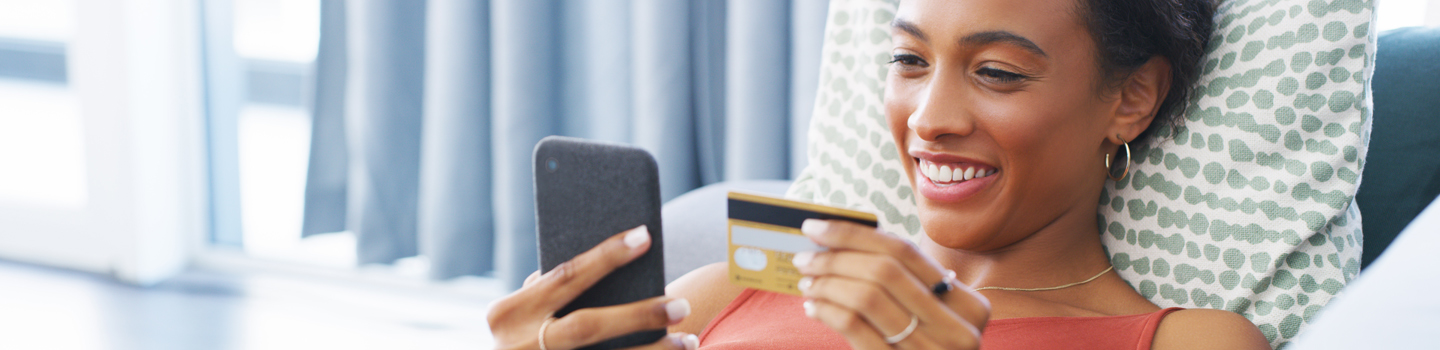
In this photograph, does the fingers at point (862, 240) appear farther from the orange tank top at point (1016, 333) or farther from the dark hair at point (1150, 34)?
the dark hair at point (1150, 34)

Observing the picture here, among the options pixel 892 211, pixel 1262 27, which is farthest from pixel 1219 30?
pixel 892 211

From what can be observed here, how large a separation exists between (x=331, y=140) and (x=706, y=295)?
162 centimetres

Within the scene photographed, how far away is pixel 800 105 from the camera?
1751mm

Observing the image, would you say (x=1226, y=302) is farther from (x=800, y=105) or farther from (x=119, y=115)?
(x=119, y=115)

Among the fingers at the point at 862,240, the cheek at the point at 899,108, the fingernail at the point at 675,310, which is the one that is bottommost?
the fingernail at the point at 675,310

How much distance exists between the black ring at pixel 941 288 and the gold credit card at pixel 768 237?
2.9 inches

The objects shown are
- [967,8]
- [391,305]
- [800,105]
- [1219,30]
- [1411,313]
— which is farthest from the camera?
[391,305]

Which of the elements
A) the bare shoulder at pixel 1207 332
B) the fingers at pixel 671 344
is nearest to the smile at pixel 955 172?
the bare shoulder at pixel 1207 332

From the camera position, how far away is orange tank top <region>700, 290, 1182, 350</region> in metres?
0.91

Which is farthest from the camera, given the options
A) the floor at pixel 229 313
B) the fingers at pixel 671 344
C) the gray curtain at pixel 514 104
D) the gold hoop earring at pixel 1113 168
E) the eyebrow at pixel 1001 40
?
the floor at pixel 229 313

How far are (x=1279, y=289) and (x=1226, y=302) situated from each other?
0.18 ft

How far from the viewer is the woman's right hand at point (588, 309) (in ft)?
2.41

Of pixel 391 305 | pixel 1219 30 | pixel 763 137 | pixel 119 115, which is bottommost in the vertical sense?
pixel 391 305

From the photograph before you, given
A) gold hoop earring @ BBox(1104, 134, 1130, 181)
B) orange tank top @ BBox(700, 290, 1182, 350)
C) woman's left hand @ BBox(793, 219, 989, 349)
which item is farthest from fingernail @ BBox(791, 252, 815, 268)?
gold hoop earring @ BBox(1104, 134, 1130, 181)
